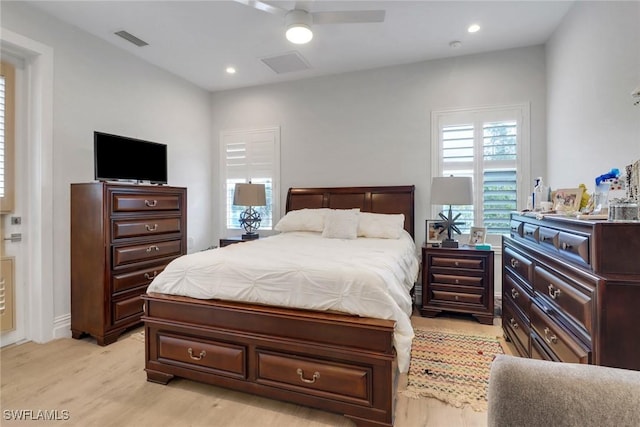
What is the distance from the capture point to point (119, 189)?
2885mm

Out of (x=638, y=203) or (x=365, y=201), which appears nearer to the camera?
(x=638, y=203)

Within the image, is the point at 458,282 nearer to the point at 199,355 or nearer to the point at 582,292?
the point at 582,292

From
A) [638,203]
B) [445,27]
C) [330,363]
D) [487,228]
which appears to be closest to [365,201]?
[487,228]

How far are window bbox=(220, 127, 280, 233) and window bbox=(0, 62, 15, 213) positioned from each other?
252 centimetres

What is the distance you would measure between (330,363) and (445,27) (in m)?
3.31

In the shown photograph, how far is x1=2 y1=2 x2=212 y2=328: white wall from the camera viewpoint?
2.93 m

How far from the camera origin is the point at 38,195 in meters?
2.82

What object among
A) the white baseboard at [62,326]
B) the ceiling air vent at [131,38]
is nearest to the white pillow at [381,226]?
the white baseboard at [62,326]

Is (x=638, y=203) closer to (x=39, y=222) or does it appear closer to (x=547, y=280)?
(x=547, y=280)

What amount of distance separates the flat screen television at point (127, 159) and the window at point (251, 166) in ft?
4.20

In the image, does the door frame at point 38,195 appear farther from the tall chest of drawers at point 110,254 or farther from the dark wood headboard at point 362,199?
the dark wood headboard at point 362,199

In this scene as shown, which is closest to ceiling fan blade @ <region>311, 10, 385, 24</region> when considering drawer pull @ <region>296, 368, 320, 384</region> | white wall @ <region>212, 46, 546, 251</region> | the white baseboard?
white wall @ <region>212, 46, 546, 251</region>

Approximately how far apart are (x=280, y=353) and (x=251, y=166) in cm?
344

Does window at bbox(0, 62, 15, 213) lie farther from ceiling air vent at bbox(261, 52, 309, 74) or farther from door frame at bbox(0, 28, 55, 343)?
ceiling air vent at bbox(261, 52, 309, 74)
